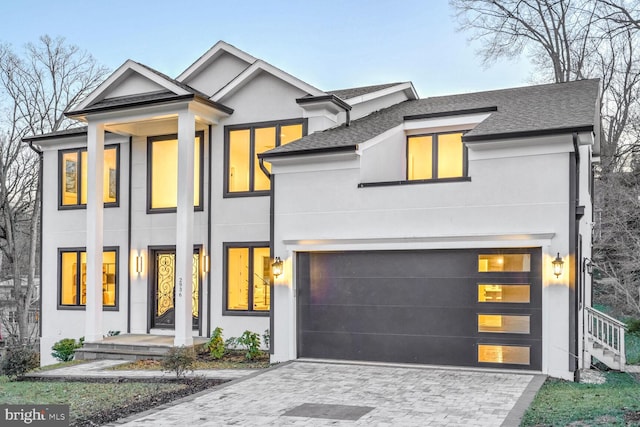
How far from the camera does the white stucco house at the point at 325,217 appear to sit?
11.5 meters

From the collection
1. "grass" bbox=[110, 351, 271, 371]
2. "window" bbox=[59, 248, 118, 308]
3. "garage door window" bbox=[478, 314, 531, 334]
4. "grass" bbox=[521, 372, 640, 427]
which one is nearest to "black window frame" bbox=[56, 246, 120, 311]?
"window" bbox=[59, 248, 118, 308]

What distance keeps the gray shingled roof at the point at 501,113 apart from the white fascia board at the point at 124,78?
3765 mm

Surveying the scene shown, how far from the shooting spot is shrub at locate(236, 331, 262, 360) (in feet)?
46.0

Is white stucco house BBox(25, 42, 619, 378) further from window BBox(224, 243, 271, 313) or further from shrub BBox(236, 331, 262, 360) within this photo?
shrub BBox(236, 331, 262, 360)

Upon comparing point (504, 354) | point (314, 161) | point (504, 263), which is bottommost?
point (504, 354)

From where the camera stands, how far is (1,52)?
1078 inches

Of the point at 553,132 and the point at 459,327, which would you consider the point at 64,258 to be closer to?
the point at 459,327

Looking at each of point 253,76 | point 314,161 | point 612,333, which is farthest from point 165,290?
point 612,333

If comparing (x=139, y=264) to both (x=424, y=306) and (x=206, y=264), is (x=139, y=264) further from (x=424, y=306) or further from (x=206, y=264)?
(x=424, y=306)

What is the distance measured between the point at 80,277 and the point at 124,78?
557 cm

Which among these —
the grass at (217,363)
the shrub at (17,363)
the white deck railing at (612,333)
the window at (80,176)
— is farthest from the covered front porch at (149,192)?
the white deck railing at (612,333)

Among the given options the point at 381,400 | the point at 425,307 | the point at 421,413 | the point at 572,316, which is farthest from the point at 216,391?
the point at 572,316

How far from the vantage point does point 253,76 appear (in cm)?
1579

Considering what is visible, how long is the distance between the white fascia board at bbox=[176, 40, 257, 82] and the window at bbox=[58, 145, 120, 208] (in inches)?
109
